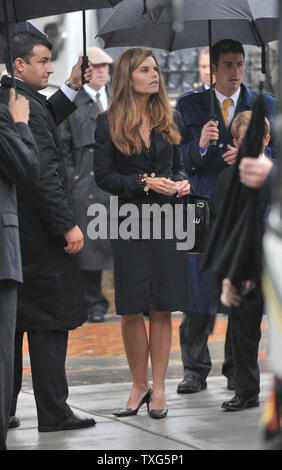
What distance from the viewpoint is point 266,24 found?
8008 mm

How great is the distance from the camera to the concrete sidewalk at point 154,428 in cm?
577

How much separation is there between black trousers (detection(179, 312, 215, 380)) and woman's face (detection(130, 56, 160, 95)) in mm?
1866

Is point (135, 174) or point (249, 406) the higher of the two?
point (135, 174)

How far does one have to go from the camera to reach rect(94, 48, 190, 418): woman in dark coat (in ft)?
21.8

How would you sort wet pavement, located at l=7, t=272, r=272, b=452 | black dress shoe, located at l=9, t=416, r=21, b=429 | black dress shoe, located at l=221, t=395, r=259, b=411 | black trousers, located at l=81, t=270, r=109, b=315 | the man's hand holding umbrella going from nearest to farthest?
wet pavement, located at l=7, t=272, r=272, b=452 < black dress shoe, located at l=9, t=416, r=21, b=429 < black dress shoe, located at l=221, t=395, r=259, b=411 < the man's hand holding umbrella < black trousers, located at l=81, t=270, r=109, b=315

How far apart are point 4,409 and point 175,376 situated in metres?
3.16

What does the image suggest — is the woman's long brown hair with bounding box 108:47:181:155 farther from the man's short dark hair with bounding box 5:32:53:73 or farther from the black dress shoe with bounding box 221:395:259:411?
the black dress shoe with bounding box 221:395:259:411

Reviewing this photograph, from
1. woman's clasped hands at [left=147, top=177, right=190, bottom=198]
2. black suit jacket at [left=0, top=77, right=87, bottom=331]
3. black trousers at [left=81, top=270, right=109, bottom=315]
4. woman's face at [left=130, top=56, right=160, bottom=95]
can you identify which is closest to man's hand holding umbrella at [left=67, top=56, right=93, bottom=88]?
woman's face at [left=130, top=56, right=160, bottom=95]

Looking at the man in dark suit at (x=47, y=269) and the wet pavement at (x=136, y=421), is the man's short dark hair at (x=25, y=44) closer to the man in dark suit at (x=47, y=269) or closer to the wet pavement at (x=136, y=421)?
the man in dark suit at (x=47, y=269)

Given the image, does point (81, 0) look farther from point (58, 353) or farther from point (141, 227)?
point (58, 353)

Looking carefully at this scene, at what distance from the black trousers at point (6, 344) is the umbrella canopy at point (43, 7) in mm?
1804

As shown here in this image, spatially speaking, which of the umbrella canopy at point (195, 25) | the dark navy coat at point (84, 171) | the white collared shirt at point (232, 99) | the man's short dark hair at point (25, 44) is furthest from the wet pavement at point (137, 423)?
the dark navy coat at point (84, 171)
